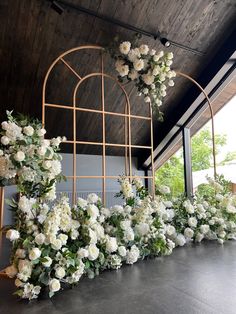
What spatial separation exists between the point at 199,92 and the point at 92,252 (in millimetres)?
2879

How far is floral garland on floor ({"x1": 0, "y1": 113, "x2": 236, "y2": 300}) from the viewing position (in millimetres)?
1504

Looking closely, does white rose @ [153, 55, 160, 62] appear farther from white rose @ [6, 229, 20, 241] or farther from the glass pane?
the glass pane

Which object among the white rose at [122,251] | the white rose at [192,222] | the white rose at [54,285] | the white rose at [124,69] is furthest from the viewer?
the white rose at [124,69]

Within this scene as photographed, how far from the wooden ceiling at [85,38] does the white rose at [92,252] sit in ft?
7.40

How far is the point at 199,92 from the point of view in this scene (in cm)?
375

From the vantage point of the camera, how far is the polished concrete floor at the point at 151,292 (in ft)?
4.44

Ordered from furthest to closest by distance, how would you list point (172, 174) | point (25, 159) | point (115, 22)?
point (172, 174), point (115, 22), point (25, 159)

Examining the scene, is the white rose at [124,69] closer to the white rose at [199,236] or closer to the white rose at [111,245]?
the white rose at [111,245]

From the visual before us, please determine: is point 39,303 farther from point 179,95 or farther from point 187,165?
point 187,165

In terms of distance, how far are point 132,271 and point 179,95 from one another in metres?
2.79

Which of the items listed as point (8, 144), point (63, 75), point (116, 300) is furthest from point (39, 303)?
point (63, 75)

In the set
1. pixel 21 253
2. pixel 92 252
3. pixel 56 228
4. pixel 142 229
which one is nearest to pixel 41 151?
pixel 56 228

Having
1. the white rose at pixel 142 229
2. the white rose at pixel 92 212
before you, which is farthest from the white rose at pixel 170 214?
the white rose at pixel 92 212

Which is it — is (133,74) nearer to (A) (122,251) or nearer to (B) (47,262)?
(A) (122,251)
